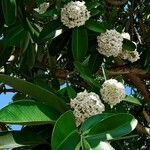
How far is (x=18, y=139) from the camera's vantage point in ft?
6.14

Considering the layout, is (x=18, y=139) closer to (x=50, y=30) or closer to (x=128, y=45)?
(x=50, y=30)

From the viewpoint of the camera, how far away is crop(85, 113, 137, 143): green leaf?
184cm

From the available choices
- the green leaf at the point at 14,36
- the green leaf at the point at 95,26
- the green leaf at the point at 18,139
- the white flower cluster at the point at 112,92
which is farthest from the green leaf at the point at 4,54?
the green leaf at the point at 18,139

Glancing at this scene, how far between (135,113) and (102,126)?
6.40ft

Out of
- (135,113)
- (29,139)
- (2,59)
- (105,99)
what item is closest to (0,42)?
(2,59)

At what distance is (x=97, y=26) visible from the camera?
267 centimetres

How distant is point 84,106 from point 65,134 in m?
0.30

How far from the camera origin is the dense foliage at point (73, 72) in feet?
5.98

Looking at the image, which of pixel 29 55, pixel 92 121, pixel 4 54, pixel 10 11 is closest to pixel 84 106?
pixel 92 121

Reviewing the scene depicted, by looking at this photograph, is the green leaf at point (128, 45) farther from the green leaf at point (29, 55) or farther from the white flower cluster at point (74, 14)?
the green leaf at point (29, 55)

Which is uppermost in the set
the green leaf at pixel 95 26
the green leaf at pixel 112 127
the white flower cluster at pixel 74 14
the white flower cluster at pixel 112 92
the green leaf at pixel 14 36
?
the white flower cluster at pixel 74 14

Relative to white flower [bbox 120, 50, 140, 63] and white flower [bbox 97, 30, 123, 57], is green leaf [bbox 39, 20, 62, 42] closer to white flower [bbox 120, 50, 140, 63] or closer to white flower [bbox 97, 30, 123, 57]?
white flower [bbox 97, 30, 123, 57]

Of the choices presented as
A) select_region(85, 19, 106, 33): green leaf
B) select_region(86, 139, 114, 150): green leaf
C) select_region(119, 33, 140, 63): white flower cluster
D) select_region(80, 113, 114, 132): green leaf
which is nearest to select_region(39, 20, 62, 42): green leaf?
select_region(85, 19, 106, 33): green leaf

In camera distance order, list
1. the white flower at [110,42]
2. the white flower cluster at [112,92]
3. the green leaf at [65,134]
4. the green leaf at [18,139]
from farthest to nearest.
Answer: the white flower at [110,42] < the white flower cluster at [112,92] < the green leaf at [18,139] < the green leaf at [65,134]
